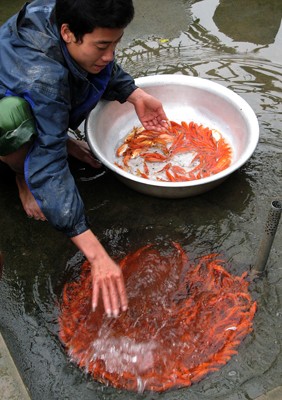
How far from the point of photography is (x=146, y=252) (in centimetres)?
313

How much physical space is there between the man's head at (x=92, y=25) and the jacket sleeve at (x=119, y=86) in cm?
78

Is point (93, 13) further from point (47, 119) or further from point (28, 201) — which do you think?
point (28, 201)

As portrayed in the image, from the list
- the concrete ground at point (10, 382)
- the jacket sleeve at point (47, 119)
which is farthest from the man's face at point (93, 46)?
the concrete ground at point (10, 382)

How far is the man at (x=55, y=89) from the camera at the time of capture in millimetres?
2271

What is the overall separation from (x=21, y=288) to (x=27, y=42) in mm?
1582

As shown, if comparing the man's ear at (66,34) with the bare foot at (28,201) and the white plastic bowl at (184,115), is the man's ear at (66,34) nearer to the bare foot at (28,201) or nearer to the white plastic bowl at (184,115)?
the white plastic bowl at (184,115)

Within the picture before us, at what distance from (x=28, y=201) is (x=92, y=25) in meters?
1.50

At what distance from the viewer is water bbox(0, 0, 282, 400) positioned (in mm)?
2461

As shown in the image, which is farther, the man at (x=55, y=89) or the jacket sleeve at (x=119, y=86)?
the jacket sleeve at (x=119, y=86)

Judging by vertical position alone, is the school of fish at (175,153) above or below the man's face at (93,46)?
below

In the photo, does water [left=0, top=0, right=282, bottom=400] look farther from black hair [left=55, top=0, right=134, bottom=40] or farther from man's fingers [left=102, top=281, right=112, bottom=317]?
black hair [left=55, top=0, right=134, bottom=40]

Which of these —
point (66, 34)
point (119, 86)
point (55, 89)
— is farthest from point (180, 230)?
point (66, 34)

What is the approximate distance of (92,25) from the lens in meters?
2.29

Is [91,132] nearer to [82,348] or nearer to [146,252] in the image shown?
[146,252]
